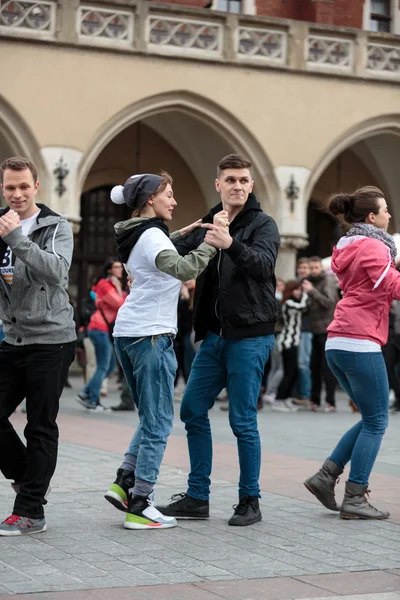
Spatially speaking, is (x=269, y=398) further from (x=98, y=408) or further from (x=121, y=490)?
(x=121, y=490)

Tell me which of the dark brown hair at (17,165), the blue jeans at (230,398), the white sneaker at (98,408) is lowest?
the white sneaker at (98,408)

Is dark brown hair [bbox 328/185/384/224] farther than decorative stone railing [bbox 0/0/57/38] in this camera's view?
No

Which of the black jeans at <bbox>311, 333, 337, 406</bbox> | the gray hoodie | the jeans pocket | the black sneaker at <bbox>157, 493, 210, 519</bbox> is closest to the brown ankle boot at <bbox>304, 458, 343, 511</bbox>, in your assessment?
the black sneaker at <bbox>157, 493, 210, 519</bbox>

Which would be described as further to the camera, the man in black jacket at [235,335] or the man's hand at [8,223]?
the man in black jacket at [235,335]

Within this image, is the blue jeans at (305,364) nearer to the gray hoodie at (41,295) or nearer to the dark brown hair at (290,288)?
the dark brown hair at (290,288)

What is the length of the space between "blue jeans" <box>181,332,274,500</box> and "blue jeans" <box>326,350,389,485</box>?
18.8 inches

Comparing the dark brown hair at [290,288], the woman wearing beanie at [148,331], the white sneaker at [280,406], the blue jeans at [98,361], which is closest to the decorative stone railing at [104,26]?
the dark brown hair at [290,288]

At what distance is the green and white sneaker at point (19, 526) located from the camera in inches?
223

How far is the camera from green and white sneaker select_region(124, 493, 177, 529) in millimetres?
5953

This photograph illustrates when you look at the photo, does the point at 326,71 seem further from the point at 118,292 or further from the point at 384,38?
the point at 118,292

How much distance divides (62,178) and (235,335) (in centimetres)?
1274

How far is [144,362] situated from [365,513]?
1529mm

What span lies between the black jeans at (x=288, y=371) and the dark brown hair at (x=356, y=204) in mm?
7902

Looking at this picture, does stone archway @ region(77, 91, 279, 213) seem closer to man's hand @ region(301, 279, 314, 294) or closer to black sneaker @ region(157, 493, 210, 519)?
man's hand @ region(301, 279, 314, 294)
